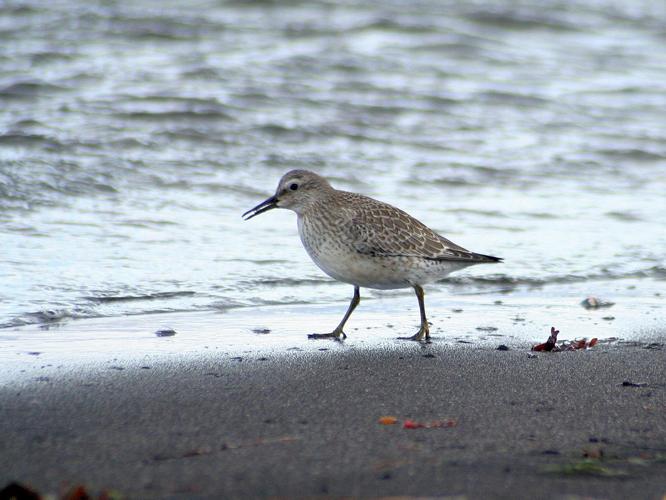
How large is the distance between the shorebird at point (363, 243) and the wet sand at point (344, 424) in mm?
775

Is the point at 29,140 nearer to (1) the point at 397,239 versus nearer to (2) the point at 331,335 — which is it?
(1) the point at 397,239

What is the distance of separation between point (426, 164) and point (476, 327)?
598 cm

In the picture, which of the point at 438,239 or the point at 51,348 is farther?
the point at 438,239

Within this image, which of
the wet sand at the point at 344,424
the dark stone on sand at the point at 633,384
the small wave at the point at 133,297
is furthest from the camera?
the small wave at the point at 133,297

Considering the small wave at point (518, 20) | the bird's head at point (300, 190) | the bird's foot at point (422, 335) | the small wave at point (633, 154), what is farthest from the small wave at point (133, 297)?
the small wave at point (518, 20)

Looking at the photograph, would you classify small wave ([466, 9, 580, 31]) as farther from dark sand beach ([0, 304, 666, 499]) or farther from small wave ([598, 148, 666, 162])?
dark sand beach ([0, 304, 666, 499])

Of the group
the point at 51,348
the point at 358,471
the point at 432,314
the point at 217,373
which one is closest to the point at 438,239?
the point at 432,314

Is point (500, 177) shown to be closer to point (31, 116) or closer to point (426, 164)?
point (426, 164)

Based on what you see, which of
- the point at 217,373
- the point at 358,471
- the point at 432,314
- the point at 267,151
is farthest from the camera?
the point at 267,151

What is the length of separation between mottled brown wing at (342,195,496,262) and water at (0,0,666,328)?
3.27 feet

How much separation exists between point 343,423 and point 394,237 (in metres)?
2.40

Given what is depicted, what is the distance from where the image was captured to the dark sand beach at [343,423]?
141 inches

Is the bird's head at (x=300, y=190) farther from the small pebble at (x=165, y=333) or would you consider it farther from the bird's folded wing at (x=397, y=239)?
the small pebble at (x=165, y=333)

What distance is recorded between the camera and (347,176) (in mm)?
11578
